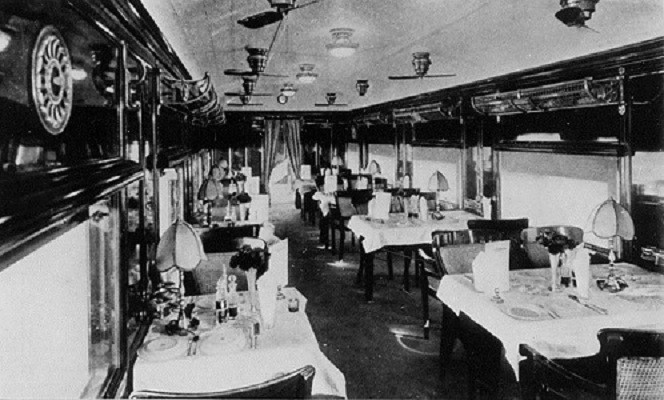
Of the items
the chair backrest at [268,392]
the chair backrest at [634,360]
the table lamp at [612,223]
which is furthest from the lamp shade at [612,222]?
the chair backrest at [268,392]

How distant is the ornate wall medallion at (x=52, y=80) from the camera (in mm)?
1450

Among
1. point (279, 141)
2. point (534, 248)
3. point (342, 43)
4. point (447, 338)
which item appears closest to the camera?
point (447, 338)

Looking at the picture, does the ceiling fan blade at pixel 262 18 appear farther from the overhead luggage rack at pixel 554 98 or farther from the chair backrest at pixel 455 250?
the overhead luggage rack at pixel 554 98

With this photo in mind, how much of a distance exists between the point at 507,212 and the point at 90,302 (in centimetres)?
560

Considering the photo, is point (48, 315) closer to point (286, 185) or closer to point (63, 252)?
point (63, 252)

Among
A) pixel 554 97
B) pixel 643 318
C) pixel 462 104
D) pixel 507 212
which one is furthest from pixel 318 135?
pixel 643 318

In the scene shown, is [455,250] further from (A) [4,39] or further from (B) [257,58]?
(A) [4,39]

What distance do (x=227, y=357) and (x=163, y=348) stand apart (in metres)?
0.33

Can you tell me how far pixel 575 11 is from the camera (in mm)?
2727

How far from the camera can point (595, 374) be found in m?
2.40

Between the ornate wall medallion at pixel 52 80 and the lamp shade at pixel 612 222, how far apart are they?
10.7 feet

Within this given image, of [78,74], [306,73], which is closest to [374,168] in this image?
[306,73]

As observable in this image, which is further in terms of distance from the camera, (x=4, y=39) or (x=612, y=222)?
(x=612, y=222)

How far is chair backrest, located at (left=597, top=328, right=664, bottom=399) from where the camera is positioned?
2.15 meters
